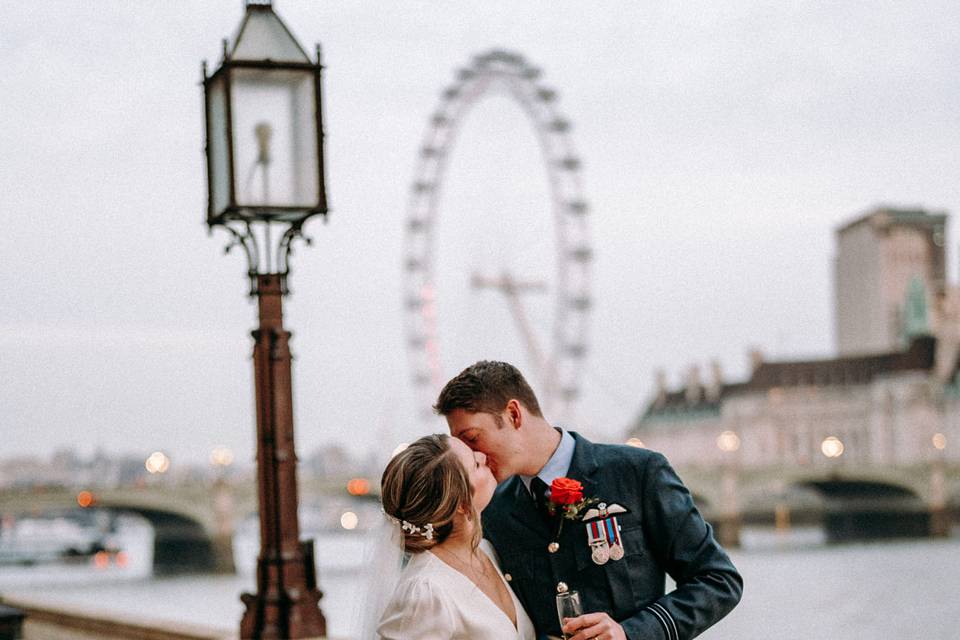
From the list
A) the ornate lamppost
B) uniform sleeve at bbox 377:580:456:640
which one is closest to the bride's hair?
uniform sleeve at bbox 377:580:456:640

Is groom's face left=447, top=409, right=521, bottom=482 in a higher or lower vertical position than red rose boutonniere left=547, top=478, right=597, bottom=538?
higher

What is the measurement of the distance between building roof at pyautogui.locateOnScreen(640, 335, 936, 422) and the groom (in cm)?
9891

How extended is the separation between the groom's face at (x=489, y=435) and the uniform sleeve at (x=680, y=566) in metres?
0.33

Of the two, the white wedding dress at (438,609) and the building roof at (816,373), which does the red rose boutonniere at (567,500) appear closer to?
the white wedding dress at (438,609)

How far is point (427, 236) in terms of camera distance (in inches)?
1682

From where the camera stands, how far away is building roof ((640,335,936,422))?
100 meters

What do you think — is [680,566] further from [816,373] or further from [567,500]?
[816,373]

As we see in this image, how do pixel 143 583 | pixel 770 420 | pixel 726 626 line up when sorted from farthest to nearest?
pixel 770 420
pixel 143 583
pixel 726 626

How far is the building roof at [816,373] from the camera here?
100438 millimetres

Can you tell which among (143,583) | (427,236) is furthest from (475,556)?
(143,583)

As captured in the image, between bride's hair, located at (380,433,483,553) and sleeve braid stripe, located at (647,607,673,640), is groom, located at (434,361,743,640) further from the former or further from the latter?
bride's hair, located at (380,433,483,553)

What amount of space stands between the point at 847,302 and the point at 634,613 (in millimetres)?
128161

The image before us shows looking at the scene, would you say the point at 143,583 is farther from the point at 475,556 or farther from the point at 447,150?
the point at 475,556

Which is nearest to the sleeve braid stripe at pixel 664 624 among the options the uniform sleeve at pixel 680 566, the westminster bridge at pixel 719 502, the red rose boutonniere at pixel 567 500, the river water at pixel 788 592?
the uniform sleeve at pixel 680 566
